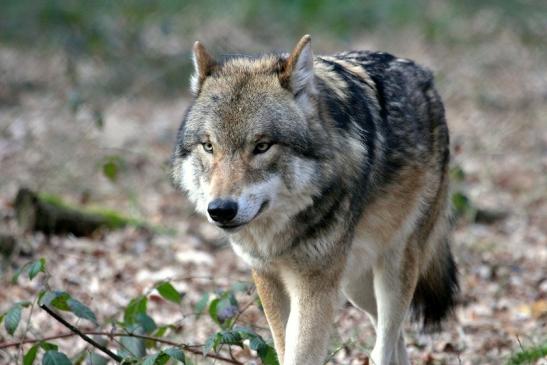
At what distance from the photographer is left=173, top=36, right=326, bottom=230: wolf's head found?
3.67m

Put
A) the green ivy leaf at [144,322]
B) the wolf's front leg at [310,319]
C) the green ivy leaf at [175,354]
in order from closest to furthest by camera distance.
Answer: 1. the green ivy leaf at [175,354]
2. the wolf's front leg at [310,319]
3. the green ivy leaf at [144,322]

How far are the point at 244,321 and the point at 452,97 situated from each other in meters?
7.15

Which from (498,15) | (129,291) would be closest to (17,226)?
(129,291)

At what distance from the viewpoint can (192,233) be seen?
7531 millimetres

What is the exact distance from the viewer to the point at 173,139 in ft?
34.3

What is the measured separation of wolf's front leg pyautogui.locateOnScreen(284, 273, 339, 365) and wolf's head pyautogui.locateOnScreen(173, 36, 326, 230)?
37cm

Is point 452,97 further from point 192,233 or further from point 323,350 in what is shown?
point 323,350

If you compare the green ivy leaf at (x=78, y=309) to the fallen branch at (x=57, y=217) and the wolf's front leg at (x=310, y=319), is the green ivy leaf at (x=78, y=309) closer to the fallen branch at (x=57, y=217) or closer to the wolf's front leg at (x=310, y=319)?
the wolf's front leg at (x=310, y=319)

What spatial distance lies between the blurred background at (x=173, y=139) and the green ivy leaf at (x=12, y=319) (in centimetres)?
47

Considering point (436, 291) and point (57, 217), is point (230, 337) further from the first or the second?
point (57, 217)

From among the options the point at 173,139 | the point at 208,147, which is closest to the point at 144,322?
the point at 208,147

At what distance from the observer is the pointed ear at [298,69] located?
387cm

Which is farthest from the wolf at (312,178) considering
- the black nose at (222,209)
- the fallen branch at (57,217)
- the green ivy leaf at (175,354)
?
the fallen branch at (57,217)

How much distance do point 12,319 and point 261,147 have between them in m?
1.32
